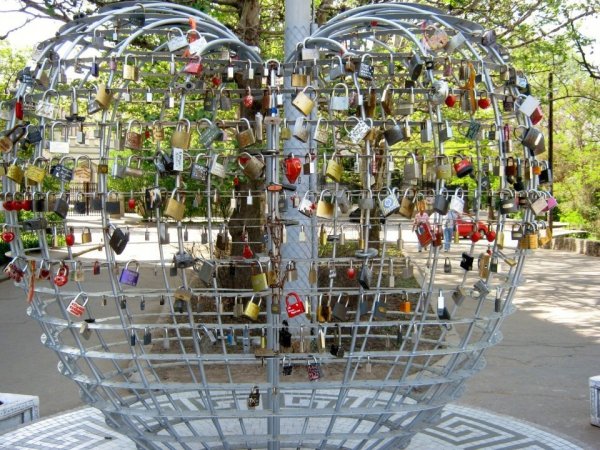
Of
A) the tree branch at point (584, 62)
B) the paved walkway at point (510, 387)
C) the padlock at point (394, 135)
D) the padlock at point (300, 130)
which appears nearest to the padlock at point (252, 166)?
the padlock at point (300, 130)

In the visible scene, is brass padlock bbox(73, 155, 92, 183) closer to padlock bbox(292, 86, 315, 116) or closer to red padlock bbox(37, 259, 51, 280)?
red padlock bbox(37, 259, 51, 280)

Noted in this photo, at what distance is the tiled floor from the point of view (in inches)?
201

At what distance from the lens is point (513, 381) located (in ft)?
25.6

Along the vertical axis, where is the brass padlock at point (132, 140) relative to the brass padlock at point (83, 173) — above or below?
above

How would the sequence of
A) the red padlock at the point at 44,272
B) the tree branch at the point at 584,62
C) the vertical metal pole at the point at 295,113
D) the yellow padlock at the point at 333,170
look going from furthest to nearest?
the tree branch at the point at 584,62 < the vertical metal pole at the point at 295,113 < the red padlock at the point at 44,272 < the yellow padlock at the point at 333,170

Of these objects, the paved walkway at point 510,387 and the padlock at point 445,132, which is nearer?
the padlock at point 445,132

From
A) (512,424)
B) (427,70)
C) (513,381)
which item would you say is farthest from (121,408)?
(513,381)

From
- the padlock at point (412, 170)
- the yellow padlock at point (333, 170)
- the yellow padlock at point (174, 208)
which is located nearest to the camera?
the yellow padlock at point (174, 208)

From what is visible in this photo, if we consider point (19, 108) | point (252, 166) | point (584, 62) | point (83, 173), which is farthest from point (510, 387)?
point (584, 62)

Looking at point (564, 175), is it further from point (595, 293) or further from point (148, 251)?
point (148, 251)

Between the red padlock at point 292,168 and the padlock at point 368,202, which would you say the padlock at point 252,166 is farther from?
the padlock at point 368,202

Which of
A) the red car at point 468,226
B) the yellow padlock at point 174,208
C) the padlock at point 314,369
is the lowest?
the padlock at point 314,369

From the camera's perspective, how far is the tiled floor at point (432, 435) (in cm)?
511

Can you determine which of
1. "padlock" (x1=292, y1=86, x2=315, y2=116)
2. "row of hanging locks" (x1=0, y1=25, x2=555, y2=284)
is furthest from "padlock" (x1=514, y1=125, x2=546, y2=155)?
"padlock" (x1=292, y1=86, x2=315, y2=116)
